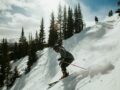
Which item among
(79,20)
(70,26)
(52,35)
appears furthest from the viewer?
(79,20)

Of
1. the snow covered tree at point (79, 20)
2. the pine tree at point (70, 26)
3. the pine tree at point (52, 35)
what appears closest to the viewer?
the pine tree at point (52, 35)

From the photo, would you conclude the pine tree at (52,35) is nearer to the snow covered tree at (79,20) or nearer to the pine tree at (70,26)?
the pine tree at (70,26)

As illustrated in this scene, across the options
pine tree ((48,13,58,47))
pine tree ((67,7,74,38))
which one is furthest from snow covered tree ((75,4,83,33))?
pine tree ((48,13,58,47))

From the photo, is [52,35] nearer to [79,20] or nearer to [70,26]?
[70,26]

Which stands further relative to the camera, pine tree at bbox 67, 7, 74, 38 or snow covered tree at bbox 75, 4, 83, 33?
snow covered tree at bbox 75, 4, 83, 33

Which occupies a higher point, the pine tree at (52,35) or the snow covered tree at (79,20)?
the snow covered tree at (79,20)

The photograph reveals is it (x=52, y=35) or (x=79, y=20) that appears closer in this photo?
(x=52, y=35)

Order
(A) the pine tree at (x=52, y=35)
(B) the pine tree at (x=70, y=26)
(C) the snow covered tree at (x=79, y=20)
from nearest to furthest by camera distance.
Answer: (A) the pine tree at (x=52, y=35) < (B) the pine tree at (x=70, y=26) < (C) the snow covered tree at (x=79, y=20)

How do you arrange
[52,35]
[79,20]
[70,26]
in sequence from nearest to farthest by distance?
1. [52,35]
2. [70,26]
3. [79,20]

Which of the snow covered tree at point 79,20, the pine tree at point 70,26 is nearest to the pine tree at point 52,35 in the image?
the pine tree at point 70,26

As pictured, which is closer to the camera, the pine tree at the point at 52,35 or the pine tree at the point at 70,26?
the pine tree at the point at 52,35

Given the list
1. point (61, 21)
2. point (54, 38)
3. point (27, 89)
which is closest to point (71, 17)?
point (61, 21)

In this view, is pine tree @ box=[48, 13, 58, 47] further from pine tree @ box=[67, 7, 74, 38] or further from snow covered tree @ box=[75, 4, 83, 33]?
snow covered tree @ box=[75, 4, 83, 33]

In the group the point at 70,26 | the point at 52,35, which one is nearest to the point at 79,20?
the point at 70,26
